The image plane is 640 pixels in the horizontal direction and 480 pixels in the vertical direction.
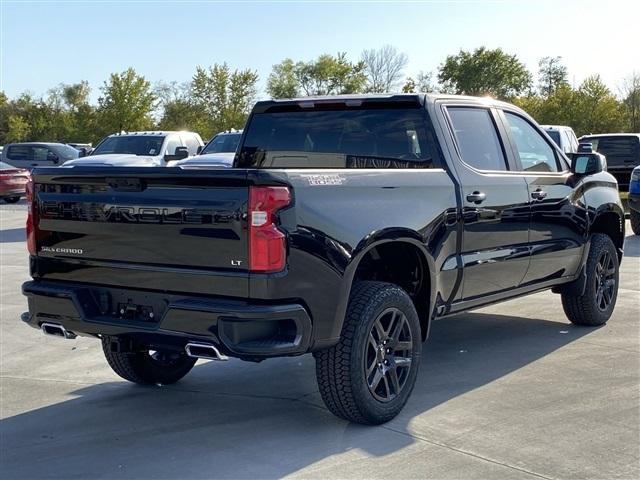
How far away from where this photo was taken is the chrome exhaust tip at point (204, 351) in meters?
4.15

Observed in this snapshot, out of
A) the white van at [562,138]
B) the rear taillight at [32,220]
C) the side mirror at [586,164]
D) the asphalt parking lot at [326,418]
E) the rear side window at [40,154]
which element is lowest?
the asphalt parking lot at [326,418]

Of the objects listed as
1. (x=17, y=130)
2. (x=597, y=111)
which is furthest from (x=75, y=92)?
(x=597, y=111)

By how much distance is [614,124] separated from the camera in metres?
41.1

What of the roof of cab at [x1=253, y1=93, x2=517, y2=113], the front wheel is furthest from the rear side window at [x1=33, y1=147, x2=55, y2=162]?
the front wheel

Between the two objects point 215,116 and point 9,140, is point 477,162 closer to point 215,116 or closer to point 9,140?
point 215,116

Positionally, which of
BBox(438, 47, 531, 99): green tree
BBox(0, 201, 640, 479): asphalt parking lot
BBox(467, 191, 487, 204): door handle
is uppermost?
BBox(438, 47, 531, 99): green tree

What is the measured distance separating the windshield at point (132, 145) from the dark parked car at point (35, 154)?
10496mm

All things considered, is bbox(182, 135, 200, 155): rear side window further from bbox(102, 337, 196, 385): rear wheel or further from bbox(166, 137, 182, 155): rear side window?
bbox(102, 337, 196, 385): rear wheel

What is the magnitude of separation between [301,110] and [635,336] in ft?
11.3

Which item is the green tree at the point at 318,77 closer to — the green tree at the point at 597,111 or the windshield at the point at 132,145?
the green tree at the point at 597,111

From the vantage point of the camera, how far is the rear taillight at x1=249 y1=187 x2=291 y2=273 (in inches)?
160

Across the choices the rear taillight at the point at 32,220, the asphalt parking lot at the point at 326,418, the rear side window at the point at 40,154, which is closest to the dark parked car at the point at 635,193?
the asphalt parking lot at the point at 326,418

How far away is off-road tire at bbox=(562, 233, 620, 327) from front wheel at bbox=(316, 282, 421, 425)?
8.86 ft

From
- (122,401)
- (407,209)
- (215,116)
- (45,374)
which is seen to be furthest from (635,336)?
(215,116)
